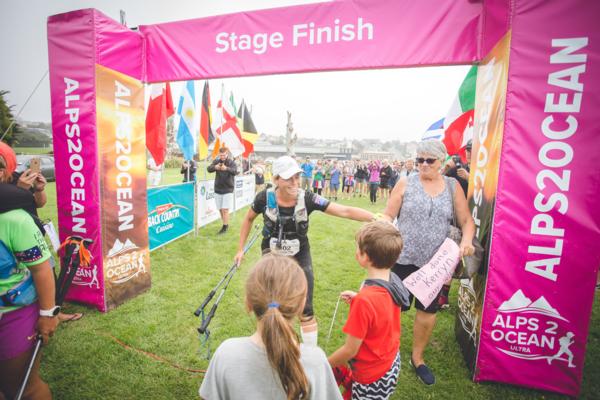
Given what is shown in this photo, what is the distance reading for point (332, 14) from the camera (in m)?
3.38

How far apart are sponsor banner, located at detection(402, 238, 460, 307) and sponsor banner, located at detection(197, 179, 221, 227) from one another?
6816 millimetres

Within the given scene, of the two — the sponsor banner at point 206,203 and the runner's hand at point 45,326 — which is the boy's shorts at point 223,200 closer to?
the sponsor banner at point 206,203

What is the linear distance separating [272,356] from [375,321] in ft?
2.58

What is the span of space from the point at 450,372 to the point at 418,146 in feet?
7.83

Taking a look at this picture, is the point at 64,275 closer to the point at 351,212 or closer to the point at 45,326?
the point at 45,326

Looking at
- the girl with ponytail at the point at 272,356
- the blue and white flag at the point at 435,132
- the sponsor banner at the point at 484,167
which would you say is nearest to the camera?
the girl with ponytail at the point at 272,356

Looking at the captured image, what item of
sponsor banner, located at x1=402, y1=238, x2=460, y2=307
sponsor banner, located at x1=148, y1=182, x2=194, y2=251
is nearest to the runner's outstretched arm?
sponsor banner, located at x1=402, y1=238, x2=460, y2=307

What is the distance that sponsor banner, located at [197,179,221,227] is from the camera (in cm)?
819

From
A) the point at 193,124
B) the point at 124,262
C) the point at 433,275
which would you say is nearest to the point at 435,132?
the point at 433,275

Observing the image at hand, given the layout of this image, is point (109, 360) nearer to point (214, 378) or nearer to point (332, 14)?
point (214, 378)

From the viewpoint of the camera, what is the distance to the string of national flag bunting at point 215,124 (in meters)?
5.08

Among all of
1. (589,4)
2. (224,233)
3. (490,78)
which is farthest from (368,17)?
(224,233)

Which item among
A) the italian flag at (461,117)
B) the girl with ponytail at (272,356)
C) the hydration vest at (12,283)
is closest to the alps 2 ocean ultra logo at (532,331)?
the girl with ponytail at (272,356)

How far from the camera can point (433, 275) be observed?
2410 mm
